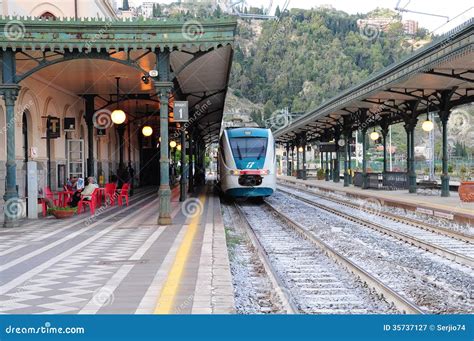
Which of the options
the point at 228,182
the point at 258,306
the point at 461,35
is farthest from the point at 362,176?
the point at 258,306

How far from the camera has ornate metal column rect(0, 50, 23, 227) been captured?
41.3 feet

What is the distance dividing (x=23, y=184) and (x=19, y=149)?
38.7 inches

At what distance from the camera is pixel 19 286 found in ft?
21.8

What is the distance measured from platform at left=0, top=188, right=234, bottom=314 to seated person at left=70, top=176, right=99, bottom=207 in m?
A: 2.26

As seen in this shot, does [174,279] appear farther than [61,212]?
No

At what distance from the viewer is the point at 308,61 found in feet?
465

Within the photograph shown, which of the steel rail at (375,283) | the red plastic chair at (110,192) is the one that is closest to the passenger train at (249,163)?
the red plastic chair at (110,192)

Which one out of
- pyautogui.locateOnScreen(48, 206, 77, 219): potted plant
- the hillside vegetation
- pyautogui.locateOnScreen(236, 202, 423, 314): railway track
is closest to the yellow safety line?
pyautogui.locateOnScreen(236, 202, 423, 314): railway track

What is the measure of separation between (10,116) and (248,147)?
9.94 metres

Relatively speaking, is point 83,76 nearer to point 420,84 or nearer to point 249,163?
point 249,163

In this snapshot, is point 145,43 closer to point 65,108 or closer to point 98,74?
point 98,74

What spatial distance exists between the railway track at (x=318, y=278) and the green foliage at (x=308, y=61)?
75.5 metres

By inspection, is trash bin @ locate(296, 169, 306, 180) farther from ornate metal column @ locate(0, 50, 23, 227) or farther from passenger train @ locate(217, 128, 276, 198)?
ornate metal column @ locate(0, 50, 23, 227)

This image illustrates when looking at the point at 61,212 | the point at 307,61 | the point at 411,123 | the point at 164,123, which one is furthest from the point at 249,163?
the point at 307,61
